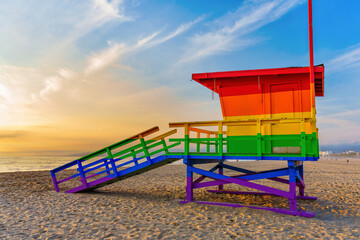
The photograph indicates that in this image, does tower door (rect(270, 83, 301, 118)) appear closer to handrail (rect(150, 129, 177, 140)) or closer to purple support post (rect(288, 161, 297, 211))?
purple support post (rect(288, 161, 297, 211))

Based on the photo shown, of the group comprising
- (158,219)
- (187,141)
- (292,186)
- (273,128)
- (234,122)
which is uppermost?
(234,122)

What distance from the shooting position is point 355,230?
6.55 metres

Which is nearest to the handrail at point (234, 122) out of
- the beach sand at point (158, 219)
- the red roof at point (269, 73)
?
the red roof at point (269, 73)

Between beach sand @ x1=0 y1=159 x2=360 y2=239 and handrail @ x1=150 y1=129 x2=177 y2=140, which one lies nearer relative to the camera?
beach sand @ x1=0 y1=159 x2=360 y2=239

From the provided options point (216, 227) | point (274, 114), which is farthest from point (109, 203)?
point (274, 114)

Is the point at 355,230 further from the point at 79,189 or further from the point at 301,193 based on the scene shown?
the point at 79,189

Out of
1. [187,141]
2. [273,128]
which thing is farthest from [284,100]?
[187,141]

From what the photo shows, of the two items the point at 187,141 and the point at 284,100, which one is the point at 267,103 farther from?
the point at 187,141

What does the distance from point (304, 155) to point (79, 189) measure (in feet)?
27.5

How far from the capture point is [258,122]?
324 inches

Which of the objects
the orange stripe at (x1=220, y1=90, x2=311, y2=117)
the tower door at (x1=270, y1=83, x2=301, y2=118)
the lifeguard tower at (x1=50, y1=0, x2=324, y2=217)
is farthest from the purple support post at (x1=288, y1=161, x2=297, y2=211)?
the orange stripe at (x1=220, y1=90, x2=311, y2=117)

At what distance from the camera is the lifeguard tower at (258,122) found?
27.3 feet

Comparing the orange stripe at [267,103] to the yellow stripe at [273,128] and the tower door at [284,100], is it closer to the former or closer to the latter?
the tower door at [284,100]

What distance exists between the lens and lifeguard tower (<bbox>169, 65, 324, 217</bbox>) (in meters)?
8.34
